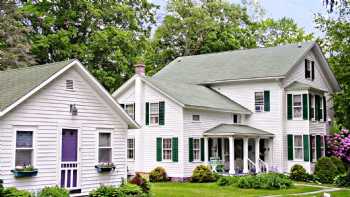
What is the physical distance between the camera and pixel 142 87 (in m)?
27.4

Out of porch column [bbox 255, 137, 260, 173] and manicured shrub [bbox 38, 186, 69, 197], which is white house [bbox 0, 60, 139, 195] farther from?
porch column [bbox 255, 137, 260, 173]

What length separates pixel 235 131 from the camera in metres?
26.7

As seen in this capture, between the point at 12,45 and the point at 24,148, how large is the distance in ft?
52.3

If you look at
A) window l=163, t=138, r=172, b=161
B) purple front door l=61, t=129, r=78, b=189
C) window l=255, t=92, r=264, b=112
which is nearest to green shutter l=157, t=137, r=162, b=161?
window l=163, t=138, r=172, b=161

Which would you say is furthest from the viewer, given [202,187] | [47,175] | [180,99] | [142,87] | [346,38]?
[346,38]

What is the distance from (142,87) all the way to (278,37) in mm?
27033

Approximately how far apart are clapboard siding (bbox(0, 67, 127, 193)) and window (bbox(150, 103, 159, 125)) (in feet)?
28.2

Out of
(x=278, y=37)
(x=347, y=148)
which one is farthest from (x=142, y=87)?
(x=278, y=37)

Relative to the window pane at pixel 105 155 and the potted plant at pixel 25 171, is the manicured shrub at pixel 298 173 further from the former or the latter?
the potted plant at pixel 25 171

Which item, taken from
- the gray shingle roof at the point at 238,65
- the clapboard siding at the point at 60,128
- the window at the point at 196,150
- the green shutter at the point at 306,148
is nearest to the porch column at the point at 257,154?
the green shutter at the point at 306,148

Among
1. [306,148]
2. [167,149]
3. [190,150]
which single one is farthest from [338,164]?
[167,149]

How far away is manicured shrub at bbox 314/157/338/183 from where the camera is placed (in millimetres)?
26845

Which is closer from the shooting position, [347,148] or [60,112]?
[60,112]

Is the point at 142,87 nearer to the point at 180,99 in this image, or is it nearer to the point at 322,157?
the point at 180,99
